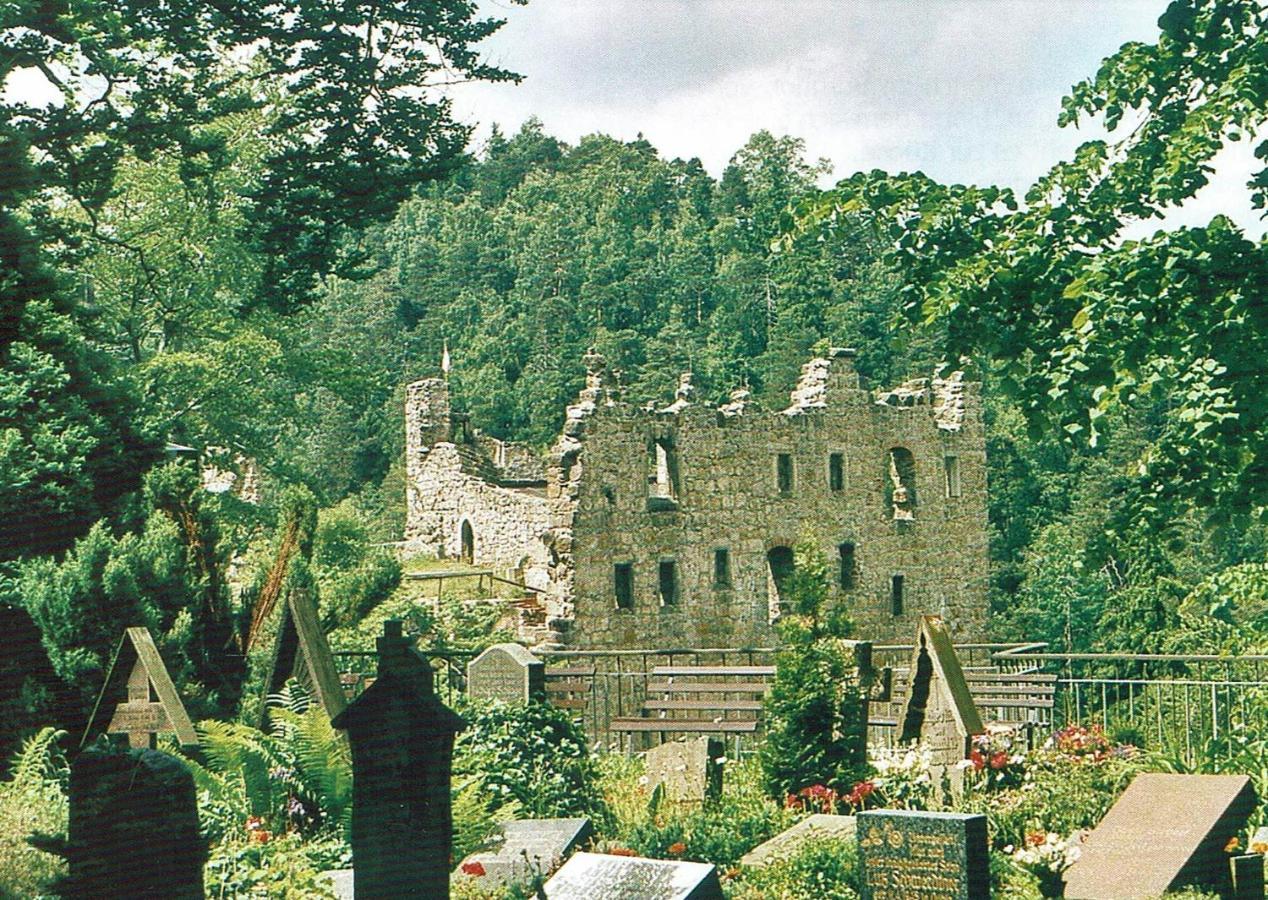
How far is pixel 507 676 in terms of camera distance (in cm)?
1602

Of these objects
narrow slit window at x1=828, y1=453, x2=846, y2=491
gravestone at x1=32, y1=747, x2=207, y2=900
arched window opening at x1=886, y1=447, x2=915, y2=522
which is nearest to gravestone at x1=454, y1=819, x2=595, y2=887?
gravestone at x1=32, y1=747, x2=207, y2=900

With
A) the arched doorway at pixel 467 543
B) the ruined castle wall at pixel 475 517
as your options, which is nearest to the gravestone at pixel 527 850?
the ruined castle wall at pixel 475 517

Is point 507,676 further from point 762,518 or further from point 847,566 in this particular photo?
point 847,566

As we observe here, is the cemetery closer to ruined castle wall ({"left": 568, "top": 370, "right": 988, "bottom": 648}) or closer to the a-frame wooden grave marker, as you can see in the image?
the a-frame wooden grave marker

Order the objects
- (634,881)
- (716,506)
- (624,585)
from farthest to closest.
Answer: (716,506)
(624,585)
(634,881)

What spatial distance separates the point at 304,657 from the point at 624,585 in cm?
2020

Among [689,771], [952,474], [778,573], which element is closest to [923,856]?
[689,771]

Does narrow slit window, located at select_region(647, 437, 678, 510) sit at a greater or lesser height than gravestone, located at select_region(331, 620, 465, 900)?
greater

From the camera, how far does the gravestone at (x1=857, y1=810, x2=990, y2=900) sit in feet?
29.3

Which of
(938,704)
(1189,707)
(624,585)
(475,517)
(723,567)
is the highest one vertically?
(475,517)

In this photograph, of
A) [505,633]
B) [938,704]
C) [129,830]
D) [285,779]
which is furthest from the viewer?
[505,633]

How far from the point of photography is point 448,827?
8805 millimetres

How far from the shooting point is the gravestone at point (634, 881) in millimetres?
8719

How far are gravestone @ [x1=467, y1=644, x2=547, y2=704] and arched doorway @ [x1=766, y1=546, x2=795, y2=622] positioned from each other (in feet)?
67.8
